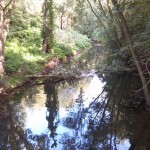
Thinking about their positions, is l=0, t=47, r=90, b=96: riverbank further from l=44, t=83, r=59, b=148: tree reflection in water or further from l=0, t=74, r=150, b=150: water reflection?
l=44, t=83, r=59, b=148: tree reflection in water

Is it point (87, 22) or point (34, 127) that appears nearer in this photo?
point (34, 127)

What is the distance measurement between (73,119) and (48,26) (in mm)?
13724

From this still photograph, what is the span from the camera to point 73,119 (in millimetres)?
13070

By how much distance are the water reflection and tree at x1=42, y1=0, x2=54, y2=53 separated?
26.0ft

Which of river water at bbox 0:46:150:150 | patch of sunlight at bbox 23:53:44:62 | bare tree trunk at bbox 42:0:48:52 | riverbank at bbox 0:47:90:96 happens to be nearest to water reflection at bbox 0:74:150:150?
river water at bbox 0:46:150:150

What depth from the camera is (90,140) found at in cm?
1107

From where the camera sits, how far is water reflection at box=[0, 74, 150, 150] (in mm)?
10727

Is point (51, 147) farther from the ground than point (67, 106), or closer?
closer

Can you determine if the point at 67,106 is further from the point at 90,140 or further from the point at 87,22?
the point at 87,22

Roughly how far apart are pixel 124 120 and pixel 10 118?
16.5 feet

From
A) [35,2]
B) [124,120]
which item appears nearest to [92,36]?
[35,2]

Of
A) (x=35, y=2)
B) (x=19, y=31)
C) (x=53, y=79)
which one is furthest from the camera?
(x=35, y=2)

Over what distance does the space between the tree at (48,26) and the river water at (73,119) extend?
738 cm

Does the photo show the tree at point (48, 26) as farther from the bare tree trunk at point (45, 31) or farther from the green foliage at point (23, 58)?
the green foliage at point (23, 58)
